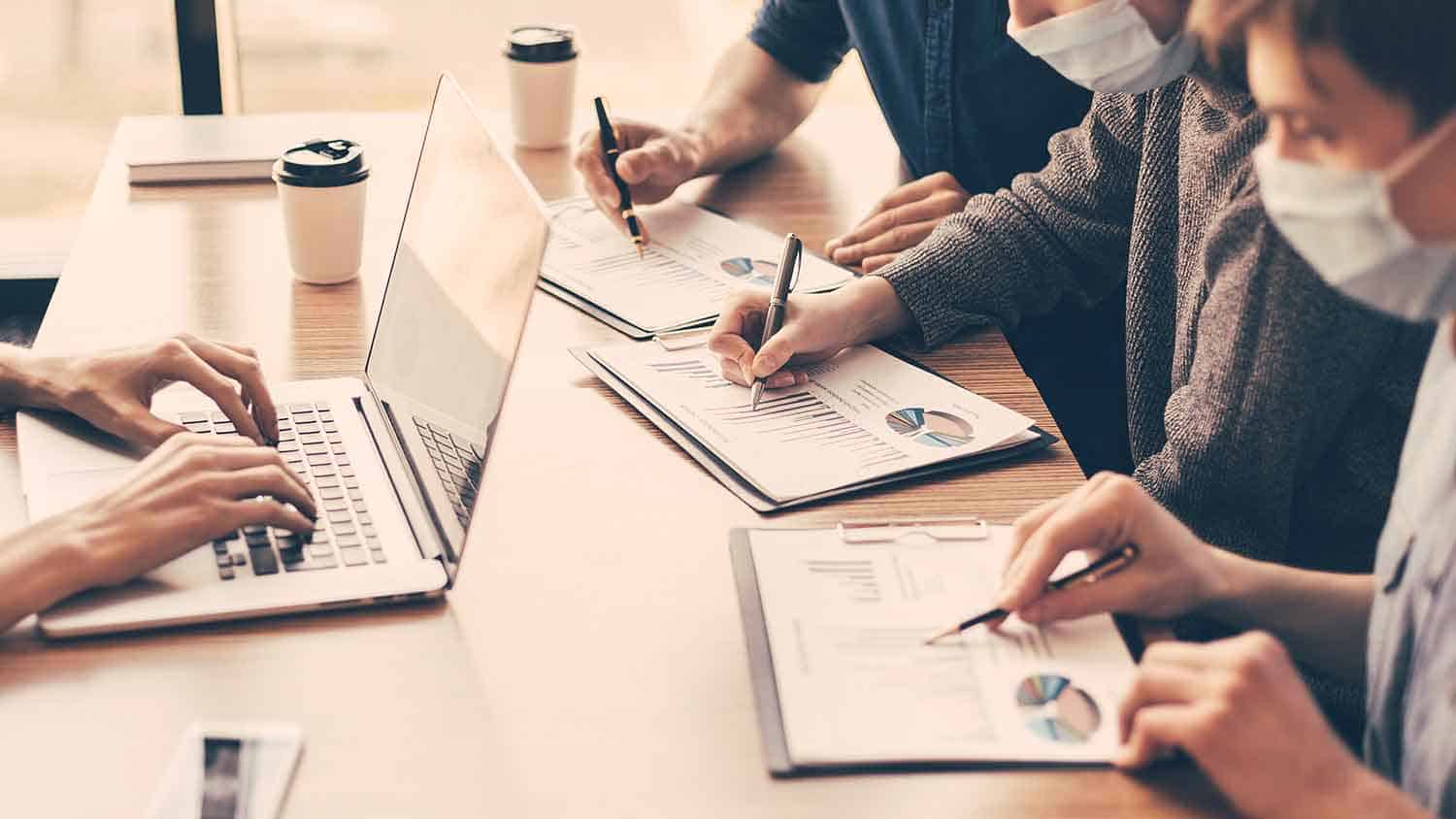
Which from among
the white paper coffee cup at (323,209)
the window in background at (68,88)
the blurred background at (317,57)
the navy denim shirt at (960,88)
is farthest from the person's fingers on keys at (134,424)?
the blurred background at (317,57)

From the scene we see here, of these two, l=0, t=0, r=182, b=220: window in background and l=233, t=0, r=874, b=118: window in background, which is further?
l=233, t=0, r=874, b=118: window in background

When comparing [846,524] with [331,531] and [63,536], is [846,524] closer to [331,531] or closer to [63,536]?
[331,531]

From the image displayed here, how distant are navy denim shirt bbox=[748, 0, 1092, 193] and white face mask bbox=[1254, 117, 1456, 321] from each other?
91 centimetres

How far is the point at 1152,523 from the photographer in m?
0.97

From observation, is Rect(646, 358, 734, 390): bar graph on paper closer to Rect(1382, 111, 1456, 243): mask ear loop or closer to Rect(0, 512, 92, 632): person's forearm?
A: Rect(0, 512, 92, 632): person's forearm

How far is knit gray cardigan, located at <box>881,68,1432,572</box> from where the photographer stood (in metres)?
1.15

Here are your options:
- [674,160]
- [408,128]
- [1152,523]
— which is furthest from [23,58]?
[1152,523]

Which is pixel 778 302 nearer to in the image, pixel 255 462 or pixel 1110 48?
pixel 1110 48

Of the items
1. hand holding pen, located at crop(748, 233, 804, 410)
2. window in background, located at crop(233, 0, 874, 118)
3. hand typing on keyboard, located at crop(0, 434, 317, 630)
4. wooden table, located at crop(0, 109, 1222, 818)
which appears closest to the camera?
wooden table, located at crop(0, 109, 1222, 818)

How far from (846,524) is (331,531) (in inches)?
14.5

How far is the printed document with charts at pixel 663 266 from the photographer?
4.71ft

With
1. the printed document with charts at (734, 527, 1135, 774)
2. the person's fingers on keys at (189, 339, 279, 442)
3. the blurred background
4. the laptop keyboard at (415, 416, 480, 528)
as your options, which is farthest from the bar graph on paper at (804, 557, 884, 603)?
the blurred background

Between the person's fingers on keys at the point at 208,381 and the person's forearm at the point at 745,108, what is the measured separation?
0.72 meters

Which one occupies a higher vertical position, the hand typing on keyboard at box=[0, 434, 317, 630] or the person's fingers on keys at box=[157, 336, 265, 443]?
the hand typing on keyboard at box=[0, 434, 317, 630]
